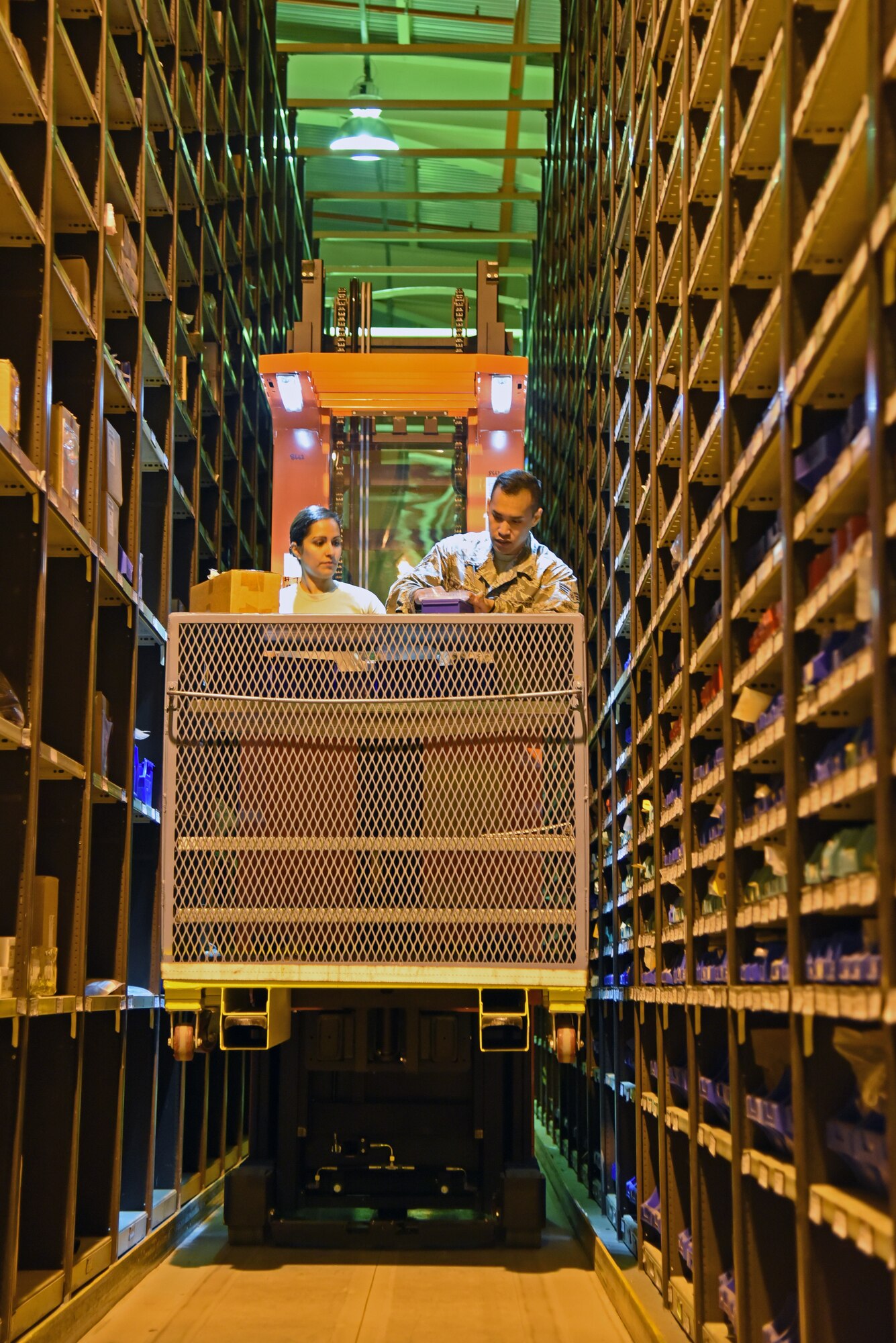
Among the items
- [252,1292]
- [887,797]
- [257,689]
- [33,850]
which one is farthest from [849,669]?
[252,1292]

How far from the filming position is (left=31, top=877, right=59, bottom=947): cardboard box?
16.0 ft

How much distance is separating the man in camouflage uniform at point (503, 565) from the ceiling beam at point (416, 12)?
8.03m

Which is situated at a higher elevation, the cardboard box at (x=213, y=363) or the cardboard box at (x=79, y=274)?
the cardboard box at (x=213, y=363)

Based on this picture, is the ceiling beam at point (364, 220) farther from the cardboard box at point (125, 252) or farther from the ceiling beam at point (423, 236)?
the cardboard box at point (125, 252)

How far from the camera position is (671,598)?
17.0 ft

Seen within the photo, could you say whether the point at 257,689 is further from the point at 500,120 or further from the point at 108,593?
the point at 500,120

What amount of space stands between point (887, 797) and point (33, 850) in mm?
3056

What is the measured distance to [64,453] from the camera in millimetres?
5234

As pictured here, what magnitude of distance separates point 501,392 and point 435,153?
272 inches

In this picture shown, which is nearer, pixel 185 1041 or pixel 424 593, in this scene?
pixel 185 1041

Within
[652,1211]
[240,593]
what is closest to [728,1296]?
[652,1211]

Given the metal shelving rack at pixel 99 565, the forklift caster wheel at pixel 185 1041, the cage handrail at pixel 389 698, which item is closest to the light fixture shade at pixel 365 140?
the metal shelving rack at pixel 99 565

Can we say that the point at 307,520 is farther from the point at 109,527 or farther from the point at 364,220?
the point at 364,220

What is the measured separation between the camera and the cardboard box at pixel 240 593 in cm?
541
